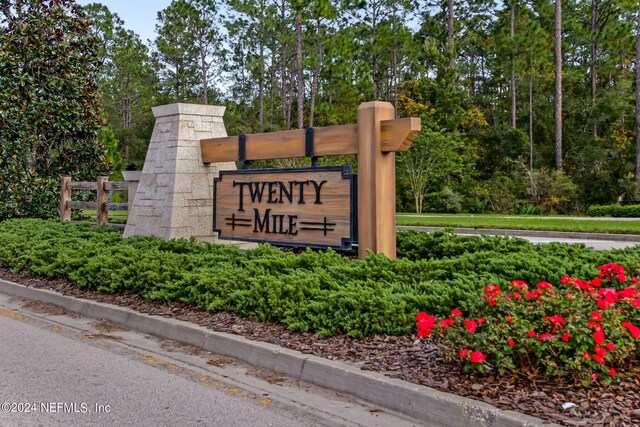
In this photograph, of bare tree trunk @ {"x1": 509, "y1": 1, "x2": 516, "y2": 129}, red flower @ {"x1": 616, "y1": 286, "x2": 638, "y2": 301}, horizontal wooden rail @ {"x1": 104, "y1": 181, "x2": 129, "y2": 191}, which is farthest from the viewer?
bare tree trunk @ {"x1": 509, "y1": 1, "x2": 516, "y2": 129}

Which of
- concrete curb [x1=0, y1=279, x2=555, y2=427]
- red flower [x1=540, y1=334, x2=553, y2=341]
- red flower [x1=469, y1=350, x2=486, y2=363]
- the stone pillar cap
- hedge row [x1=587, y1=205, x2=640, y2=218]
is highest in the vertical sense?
the stone pillar cap

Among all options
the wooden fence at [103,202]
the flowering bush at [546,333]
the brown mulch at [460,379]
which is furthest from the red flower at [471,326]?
the wooden fence at [103,202]

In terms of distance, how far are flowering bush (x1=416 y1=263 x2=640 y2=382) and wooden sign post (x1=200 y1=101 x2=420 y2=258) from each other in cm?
336

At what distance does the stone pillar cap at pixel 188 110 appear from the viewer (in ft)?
36.0

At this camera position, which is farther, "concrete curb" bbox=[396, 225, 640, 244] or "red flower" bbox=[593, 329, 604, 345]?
"concrete curb" bbox=[396, 225, 640, 244]

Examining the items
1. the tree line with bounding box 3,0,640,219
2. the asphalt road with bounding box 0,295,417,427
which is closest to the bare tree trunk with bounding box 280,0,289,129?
the tree line with bounding box 3,0,640,219

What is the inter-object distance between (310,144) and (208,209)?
114 inches

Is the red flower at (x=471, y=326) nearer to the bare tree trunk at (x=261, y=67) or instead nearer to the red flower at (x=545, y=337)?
the red flower at (x=545, y=337)

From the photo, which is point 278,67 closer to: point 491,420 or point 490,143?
point 490,143

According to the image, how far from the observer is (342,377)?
473 centimetres

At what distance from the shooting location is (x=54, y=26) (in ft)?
58.1

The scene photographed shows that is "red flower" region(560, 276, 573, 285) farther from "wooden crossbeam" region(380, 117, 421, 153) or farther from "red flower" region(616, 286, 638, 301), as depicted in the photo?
"wooden crossbeam" region(380, 117, 421, 153)

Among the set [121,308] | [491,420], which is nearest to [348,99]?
[121,308]

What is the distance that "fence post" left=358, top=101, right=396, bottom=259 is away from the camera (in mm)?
8125
